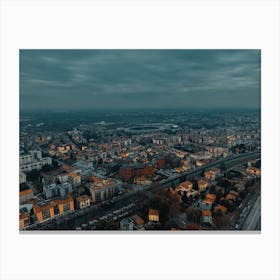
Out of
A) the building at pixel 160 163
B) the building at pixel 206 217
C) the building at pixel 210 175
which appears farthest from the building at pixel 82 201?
the building at pixel 210 175

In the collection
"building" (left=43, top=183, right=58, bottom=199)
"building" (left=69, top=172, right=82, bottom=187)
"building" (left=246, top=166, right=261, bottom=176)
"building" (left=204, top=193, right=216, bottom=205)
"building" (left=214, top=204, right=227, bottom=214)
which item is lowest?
"building" (left=214, top=204, right=227, bottom=214)

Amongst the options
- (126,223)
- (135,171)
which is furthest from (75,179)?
(126,223)

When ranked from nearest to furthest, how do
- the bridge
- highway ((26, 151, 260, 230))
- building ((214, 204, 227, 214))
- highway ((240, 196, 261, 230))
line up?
highway ((240, 196, 261, 230)) → highway ((26, 151, 260, 230)) → building ((214, 204, 227, 214)) → the bridge

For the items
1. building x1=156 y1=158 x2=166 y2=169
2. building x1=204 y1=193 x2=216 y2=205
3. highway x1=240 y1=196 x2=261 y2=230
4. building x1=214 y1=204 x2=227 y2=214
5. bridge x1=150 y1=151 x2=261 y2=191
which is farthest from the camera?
building x1=156 y1=158 x2=166 y2=169

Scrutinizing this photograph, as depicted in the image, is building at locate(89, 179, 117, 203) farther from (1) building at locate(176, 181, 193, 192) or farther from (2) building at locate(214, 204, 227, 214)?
(2) building at locate(214, 204, 227, 214)

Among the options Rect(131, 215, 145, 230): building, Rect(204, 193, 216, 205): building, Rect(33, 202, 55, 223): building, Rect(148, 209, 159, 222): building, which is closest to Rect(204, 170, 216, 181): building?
Rect(204, 193, 216, 205): building

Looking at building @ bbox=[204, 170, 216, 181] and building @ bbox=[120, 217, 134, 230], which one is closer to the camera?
building @ bbox=[120, 217, 134, 230]

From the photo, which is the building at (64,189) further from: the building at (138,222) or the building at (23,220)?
the building at (138,222)

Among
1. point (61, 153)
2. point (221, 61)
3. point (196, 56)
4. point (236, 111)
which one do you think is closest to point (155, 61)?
point (196, 56)
